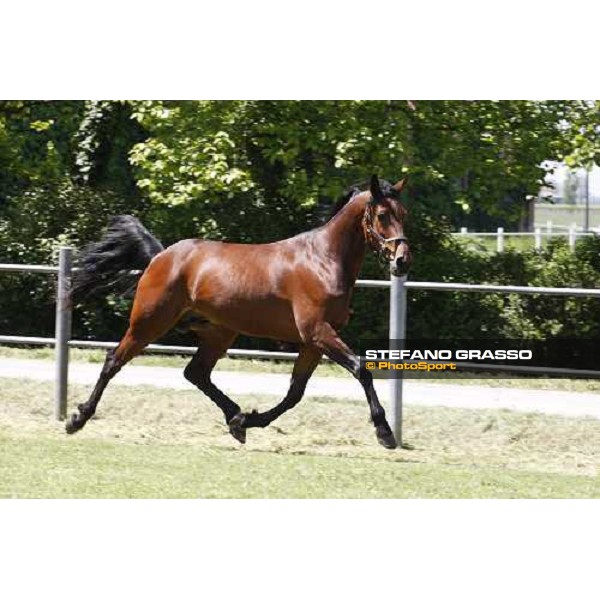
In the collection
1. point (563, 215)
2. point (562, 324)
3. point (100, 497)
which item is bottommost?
point (100, 497)

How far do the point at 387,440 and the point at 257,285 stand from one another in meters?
1.43

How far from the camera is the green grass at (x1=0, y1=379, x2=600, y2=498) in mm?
7941

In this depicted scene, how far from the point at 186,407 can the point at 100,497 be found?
3.03 meters

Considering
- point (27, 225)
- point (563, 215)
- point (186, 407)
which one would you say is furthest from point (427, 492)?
point (563, 215)

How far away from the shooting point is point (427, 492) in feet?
26.0

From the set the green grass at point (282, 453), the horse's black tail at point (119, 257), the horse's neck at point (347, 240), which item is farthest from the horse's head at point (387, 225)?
the horse's black tail at point (119, 257)

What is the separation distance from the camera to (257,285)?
9133mm

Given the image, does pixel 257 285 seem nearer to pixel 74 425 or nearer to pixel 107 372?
pixel 107 372

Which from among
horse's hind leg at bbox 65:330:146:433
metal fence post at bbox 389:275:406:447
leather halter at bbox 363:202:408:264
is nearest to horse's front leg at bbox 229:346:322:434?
metal fence post at bbox 389:275:406:447

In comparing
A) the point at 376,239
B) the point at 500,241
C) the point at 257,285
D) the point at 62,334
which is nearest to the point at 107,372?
the point at 62,334

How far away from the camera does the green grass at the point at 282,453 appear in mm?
7941

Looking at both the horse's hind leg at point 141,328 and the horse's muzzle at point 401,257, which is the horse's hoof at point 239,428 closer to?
the horse's hind leg at point 141,328

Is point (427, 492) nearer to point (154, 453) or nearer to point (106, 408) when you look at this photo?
point (154, 453)

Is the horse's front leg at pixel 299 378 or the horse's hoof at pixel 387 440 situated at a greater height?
the horse's front leg at pixel 299 378
